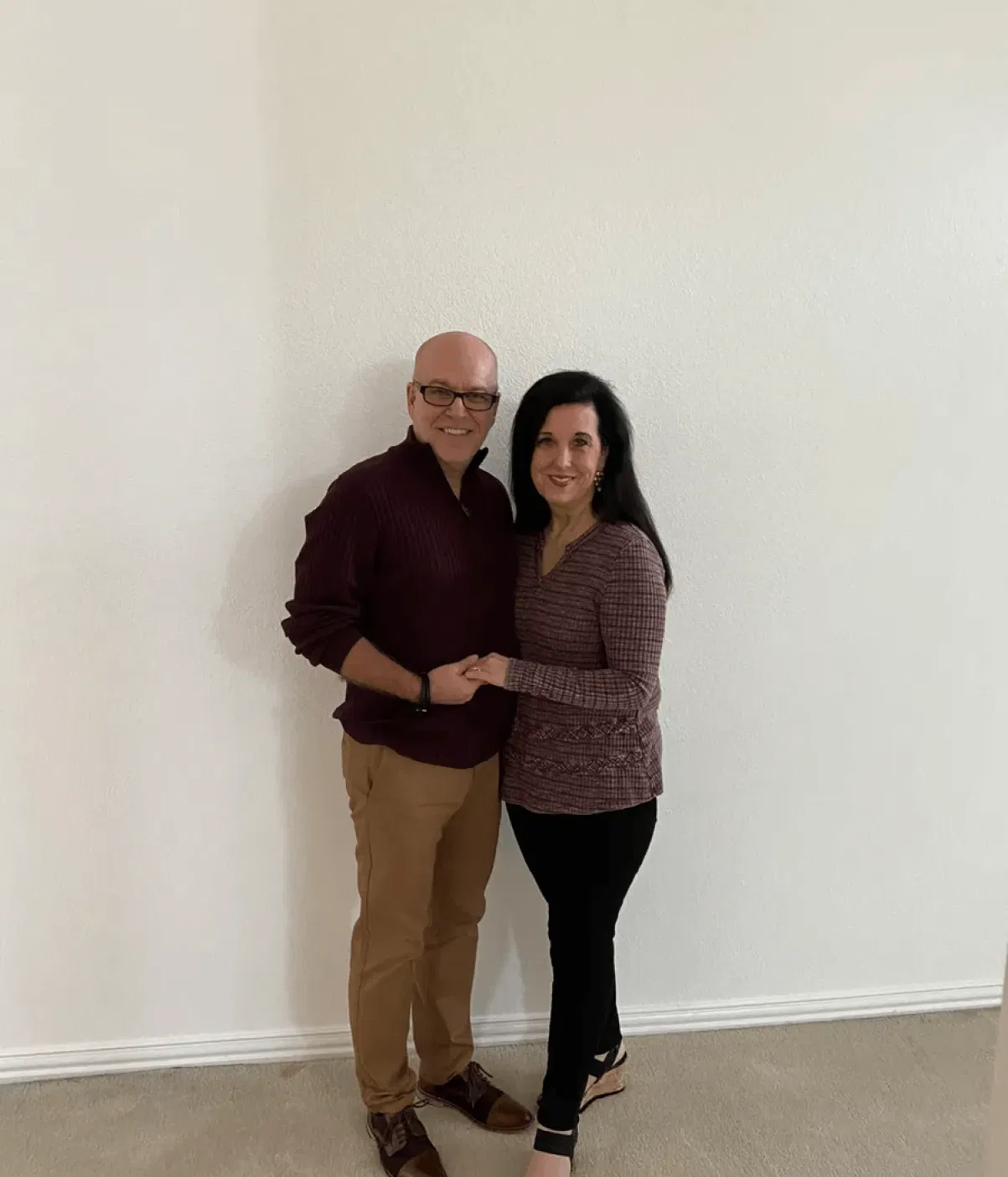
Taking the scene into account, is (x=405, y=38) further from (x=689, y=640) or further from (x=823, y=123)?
(x=689, y=640)

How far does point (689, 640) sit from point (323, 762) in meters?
0.85

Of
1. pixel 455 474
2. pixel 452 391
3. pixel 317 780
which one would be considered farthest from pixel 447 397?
pixel 317 780

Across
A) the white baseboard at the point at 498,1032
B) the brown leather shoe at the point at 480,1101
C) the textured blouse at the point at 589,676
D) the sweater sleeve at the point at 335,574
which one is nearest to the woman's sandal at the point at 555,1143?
the brown leather shoe at the point at 480,1101

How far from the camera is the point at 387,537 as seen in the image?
1587 millimetres

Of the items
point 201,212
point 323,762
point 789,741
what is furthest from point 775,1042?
point 201,212

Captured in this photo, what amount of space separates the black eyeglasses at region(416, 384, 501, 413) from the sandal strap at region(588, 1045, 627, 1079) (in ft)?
4.51

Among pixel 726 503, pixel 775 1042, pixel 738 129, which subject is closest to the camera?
pixel 738 129

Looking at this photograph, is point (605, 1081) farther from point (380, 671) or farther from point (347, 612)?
point (347, 612)

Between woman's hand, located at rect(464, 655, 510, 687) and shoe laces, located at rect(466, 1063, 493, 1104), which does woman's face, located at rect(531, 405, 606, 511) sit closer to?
woman's hand, located at rect(464, 655, 510, 687)

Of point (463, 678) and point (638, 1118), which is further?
point (638, 1118)

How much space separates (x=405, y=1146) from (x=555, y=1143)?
0.29 metres

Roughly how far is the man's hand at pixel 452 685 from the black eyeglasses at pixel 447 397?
0.46 metres

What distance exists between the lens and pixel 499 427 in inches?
72.4

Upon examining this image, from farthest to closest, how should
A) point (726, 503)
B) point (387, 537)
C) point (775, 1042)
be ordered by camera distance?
point (775, 1042)
point (726, 503)
point (387, 537)
